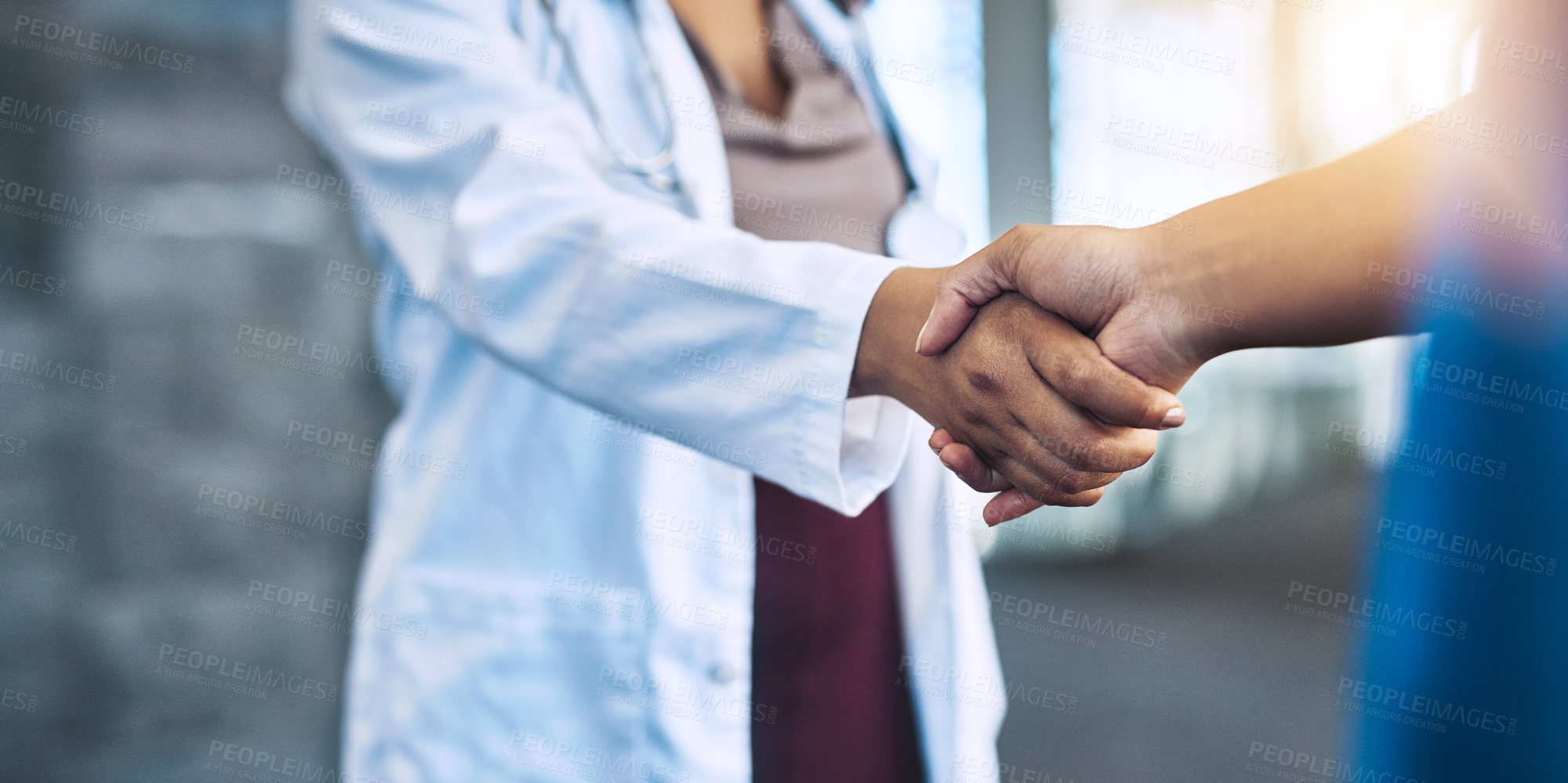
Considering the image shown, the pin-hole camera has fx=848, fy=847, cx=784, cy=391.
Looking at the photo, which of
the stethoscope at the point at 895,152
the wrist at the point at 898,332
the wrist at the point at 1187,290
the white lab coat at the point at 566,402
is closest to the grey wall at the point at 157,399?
the white lab coat at the point at 566,402

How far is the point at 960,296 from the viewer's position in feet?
1.43

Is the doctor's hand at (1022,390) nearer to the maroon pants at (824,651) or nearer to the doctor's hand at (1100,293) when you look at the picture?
the doctor's hand at (1100,293)

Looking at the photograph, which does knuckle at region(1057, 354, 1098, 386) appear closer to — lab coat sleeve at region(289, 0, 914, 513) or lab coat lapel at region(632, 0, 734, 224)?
lab coat sleeve at region(289, 0, 914, 513)

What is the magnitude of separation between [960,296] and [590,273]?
0.67 ft

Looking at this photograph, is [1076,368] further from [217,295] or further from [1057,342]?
[217,295]

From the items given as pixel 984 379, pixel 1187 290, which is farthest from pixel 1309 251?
pixel 984 379

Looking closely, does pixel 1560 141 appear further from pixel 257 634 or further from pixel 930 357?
pixel 257 634

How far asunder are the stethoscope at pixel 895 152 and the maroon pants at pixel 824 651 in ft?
0.65

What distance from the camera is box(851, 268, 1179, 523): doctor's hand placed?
418 mm

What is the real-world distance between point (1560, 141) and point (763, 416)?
392mm

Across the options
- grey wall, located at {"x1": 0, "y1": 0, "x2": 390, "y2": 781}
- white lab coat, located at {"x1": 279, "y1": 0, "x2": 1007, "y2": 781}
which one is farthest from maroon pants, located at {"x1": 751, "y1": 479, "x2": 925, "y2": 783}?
grey wall, located at {"x1": 0, "y1": 0, "x2": 390, "y2": 781}

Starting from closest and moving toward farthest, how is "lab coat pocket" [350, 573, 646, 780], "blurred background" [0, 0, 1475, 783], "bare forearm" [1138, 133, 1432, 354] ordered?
"bare forearm" [1138, 133, 1432, 354] < "lab coat pocket" [350, 573, 646, 780] < "blurred background" [0, 0, 1475, 783]

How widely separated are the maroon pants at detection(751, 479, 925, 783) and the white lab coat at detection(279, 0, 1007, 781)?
1 centimetres

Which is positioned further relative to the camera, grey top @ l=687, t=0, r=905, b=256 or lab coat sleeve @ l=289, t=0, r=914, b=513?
grey top @ l=687, t=0, r=905, b=256
